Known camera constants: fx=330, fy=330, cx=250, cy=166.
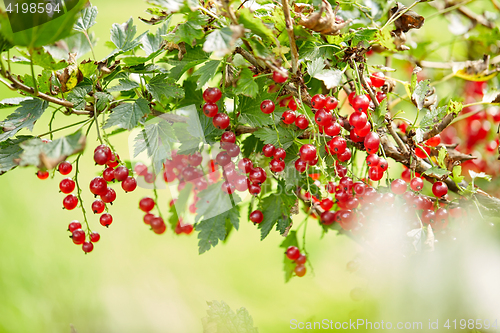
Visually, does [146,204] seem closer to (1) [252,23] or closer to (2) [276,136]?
(2) [276,136]

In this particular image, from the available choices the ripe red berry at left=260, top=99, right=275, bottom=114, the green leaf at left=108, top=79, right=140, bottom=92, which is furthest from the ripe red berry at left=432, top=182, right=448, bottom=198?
the green leaf at left=108, top=79, right=140, bottom=92

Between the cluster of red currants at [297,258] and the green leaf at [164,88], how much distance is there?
0.49 metres

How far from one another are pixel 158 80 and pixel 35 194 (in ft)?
3.74

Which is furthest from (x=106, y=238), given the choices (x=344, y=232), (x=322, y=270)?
(x=344, y=232)

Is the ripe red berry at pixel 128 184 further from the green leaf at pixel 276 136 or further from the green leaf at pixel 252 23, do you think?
the green leaf at pixel 252 23

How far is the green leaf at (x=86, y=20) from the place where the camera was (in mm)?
583

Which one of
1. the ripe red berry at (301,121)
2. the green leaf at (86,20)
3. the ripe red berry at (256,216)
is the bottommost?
the ripe red berry at (256,216)

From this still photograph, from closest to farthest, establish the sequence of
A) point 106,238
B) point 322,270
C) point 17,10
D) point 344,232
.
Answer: point 17,10
point 344,232
point 322,270
point 106,238

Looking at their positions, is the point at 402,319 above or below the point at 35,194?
below

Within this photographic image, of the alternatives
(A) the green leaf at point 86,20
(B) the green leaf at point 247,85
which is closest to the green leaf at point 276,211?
(B) the green leaf at point 247,85

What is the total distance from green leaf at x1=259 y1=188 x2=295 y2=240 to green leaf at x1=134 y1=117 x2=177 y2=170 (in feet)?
0.78

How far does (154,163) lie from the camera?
0.52 metres

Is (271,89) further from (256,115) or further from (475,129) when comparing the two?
(475,129)

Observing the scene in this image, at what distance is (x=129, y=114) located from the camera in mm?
499
